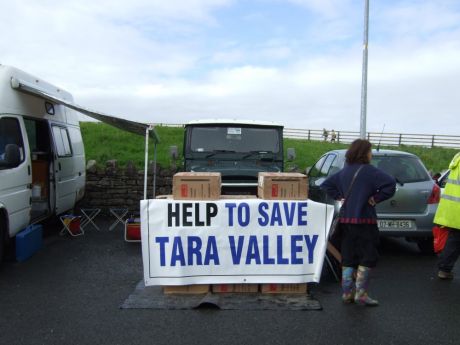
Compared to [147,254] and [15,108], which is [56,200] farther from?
[147,254]

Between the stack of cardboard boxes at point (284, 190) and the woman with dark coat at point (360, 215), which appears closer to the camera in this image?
the woman with dark coat at point (360, 215)

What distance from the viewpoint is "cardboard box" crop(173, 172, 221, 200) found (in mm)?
5375

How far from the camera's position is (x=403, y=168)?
7.69m

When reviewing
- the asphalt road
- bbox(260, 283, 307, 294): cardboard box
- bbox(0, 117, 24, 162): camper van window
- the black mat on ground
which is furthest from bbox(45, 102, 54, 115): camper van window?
bbox(260, 283, 307, 294): cardboard box

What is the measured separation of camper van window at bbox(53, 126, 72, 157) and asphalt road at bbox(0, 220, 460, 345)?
106 inches

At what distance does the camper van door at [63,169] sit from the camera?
865 centimetres

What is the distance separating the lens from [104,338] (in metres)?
4.22

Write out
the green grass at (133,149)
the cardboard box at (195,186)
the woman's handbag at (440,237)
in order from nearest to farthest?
the cardboard box at (195,186) < the woman's handbag at (440,237) < the green grass at (133,149)

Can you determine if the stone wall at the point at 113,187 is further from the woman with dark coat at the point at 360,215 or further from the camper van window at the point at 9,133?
the woman with dark coat at the point at 360,215

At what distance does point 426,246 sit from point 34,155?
666cm

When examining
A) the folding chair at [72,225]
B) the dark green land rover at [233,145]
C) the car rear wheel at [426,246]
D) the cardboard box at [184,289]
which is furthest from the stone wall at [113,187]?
the cardboard box at [184,289]

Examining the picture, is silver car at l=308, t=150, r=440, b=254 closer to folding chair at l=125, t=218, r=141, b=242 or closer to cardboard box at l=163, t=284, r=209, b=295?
cardboard box at l=163, t=284, r=209, b=295

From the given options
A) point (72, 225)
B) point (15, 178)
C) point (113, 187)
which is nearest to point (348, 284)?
point (15, 178)

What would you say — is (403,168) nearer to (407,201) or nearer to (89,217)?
(407,201)
